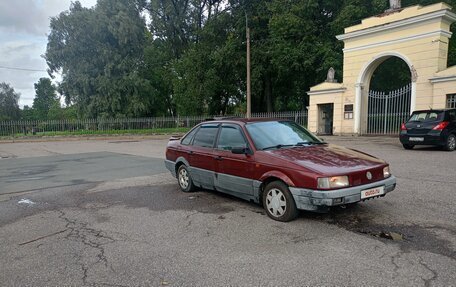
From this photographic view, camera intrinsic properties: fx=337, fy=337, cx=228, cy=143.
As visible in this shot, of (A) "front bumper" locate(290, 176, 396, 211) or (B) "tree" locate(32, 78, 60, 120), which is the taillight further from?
(B) "tree" locate(32, 78, 60, 120)

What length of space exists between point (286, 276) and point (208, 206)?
2891mm

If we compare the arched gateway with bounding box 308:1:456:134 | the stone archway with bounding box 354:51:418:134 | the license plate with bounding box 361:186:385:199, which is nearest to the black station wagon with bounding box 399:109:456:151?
the arched gateway with bounding box 308:1:456:134

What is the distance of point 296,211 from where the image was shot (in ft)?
16.1

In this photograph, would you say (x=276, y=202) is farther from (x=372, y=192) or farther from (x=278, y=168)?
(x=372, y=192)

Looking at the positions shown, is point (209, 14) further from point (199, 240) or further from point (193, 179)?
point (199, 240)

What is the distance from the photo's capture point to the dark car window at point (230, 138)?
592 cm

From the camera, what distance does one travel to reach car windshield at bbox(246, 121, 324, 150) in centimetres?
566

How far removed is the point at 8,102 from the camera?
60.7 meters

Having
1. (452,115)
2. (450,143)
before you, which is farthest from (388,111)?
(450,143)

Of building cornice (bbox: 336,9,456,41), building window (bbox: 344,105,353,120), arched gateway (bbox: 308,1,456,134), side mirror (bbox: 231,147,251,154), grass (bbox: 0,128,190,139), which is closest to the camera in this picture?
side mirror (bbox: 231,147,251,154)

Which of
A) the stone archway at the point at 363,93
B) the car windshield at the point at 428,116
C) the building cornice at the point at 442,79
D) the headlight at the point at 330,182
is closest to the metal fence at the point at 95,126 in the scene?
the stone archway at the point at 363,93

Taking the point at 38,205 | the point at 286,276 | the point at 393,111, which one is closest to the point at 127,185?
the point at 38,205

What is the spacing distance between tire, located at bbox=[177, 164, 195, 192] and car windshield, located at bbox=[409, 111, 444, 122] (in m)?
9.72

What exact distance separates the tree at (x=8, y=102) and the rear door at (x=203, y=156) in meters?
63.5
